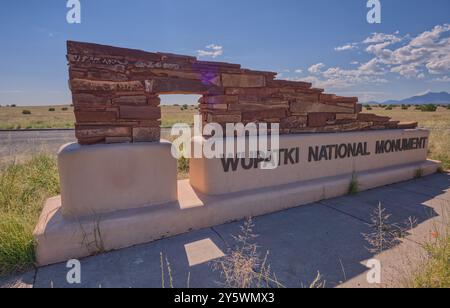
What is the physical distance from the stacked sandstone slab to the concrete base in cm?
106

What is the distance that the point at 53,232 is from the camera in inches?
121

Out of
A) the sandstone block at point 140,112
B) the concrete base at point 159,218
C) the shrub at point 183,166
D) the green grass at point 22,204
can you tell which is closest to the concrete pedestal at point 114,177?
the concrete base at point 159,218

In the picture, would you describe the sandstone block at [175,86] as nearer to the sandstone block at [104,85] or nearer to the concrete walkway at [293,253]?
the sandstone block at [104,85]

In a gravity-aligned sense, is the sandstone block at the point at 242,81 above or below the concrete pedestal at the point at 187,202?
above

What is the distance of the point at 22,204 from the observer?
4199mm

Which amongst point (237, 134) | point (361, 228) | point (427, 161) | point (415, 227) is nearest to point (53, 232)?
point (237, 134)

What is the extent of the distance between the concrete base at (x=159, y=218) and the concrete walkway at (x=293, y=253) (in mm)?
126

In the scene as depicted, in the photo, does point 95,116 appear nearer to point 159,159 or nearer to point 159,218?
point 159,159

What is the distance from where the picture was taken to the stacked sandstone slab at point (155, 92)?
3.41 meters

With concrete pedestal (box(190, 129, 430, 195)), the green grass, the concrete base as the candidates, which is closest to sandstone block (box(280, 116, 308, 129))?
concrete pedestal (box(190, 129, 430, 195))

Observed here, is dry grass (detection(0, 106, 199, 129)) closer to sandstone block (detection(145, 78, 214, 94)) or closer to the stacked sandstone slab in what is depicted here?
the stacked sandstone slab

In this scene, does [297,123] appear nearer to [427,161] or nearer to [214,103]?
[214,103]

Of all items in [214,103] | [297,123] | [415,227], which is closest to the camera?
[415,227]
